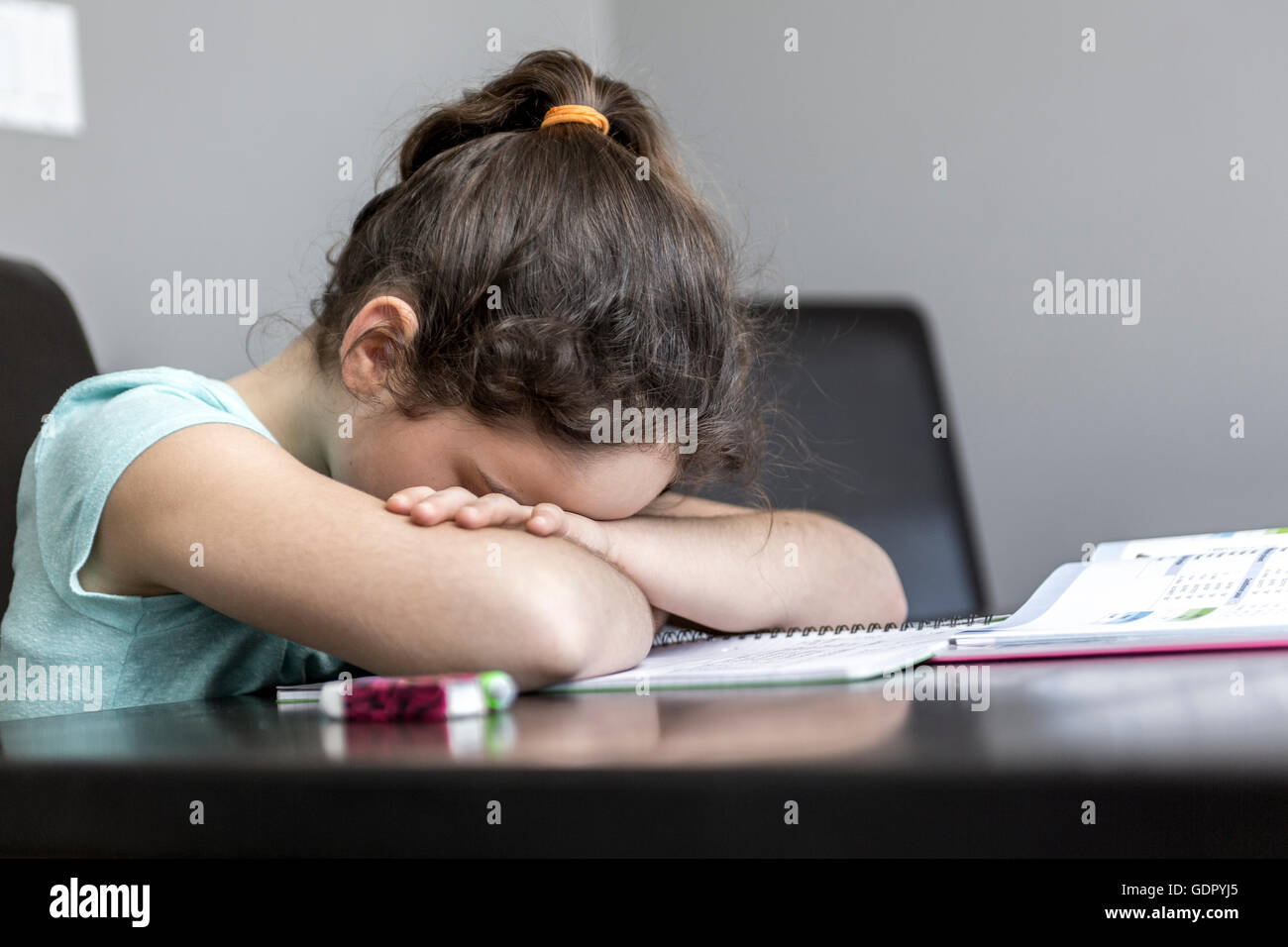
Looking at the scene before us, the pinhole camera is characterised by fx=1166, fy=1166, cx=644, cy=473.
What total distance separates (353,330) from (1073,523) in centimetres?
128

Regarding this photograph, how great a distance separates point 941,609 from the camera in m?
1.56

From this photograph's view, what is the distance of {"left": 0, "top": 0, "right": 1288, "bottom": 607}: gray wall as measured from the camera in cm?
135

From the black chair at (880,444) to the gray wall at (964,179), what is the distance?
0.14 metres

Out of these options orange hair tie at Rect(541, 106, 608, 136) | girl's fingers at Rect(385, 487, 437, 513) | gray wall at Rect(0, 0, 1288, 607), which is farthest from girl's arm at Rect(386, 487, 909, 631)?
gray wall at Rect(0, 0, 1288, 607)

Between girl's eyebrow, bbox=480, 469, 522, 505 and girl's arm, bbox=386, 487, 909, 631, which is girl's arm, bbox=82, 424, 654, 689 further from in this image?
girl's eyebrow, bbox=480, 469, 522, 505

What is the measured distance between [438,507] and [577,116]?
0.42 metres

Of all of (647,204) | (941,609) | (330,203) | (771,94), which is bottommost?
(941,609)

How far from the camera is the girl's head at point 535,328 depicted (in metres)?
0.80

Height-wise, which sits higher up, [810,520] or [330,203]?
[330,203]

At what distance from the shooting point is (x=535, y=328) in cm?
80
